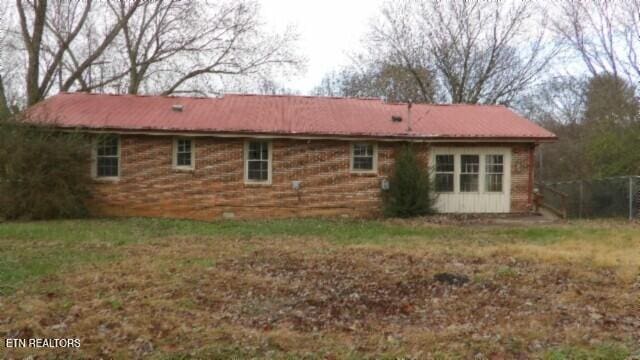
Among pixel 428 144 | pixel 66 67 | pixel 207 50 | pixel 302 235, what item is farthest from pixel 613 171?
pixel 66 67

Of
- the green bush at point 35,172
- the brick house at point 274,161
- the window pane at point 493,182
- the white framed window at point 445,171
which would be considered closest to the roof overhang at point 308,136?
the brick house at point 274,161

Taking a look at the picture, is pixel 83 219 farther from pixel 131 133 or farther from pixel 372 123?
pixel 372 123

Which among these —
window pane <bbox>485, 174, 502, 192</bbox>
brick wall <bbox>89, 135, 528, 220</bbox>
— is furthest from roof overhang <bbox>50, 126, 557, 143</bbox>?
window pane <bbox>485, 174, 502, 192</bbox>

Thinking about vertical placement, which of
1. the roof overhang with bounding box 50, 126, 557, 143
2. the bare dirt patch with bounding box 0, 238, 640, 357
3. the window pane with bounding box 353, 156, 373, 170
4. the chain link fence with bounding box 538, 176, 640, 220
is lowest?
the bare dirt patch with bounding box 0, 238, 640, 357

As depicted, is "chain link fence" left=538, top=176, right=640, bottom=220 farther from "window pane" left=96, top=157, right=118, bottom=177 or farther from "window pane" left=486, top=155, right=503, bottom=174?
"window pane" left=96, top=157, right=118, bottom=177

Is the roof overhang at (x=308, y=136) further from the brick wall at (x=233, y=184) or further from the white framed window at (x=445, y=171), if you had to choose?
the white framed window at (x=445, y=171)

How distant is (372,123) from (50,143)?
33.6 feet

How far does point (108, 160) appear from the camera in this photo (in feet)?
57.5

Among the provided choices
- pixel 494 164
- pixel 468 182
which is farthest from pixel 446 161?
pixel 494 164

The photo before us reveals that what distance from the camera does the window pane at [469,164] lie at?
1852cm

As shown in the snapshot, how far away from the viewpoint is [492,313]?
21.5 feet

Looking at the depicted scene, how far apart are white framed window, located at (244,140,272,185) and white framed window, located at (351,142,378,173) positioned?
2.81 metres

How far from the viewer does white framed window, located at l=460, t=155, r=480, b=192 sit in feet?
60.7

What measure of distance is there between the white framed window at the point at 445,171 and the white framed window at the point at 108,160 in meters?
10.6
